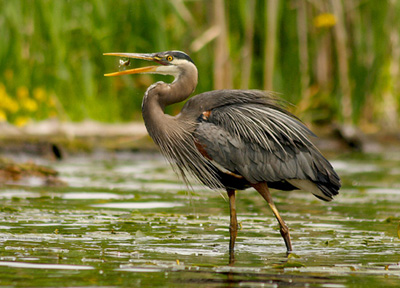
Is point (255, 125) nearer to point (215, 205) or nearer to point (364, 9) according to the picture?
point (215, 205)

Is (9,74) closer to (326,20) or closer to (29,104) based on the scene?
(29,104)

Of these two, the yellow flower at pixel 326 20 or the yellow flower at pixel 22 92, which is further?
the yellow flower at pixel 326 20

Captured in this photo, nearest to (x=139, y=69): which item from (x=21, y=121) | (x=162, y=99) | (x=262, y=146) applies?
(x=162, y=99)

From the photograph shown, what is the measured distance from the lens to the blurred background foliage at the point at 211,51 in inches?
462

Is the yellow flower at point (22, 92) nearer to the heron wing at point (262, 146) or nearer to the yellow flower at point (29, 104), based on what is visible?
the yellow flower at point (29, 104)

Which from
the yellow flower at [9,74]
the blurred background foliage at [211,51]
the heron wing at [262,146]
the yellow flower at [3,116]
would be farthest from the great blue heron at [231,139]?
the yellow flower at [3,116]

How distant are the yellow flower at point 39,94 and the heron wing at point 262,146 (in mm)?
5955

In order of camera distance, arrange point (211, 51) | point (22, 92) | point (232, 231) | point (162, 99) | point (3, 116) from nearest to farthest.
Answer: point (232, 231) → point (162, 99) → point (22, 92) → point (3, 116) → point (211, 51)

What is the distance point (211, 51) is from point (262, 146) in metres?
7.58

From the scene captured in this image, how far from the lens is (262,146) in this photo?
611 cm

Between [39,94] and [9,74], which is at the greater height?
[9,74]

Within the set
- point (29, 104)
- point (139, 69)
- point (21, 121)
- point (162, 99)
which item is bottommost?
point (162, 99)

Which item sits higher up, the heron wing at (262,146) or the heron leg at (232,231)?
the heron wing at (262,146)

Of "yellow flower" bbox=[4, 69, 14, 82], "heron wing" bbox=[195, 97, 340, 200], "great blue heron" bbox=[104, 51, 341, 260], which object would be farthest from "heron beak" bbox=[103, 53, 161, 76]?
"yellow flower" bbox=[4, 69, 14, 82]
